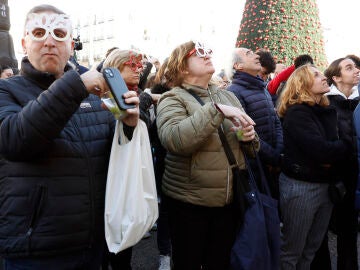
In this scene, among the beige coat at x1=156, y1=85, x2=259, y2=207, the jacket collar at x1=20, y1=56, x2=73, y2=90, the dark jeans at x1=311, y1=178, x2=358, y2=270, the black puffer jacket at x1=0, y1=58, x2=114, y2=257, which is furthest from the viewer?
the dark jeans at x1=311, y1=178, x2=358, y2=270


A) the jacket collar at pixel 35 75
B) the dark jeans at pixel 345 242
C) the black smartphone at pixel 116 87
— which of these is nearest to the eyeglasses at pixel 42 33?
the jacket collar at pixel 35 75

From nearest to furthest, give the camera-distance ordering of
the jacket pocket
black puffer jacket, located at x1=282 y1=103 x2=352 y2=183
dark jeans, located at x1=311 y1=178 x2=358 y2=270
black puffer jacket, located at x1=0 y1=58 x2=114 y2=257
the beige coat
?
black puffer jacket, located at x1=0 y1=58 x2=114 y2=257 < the jacket pocket < the beige coat < black puffer jacket, located at x1=282 y1=103 x2=352 y2=183 < dark jeans, located at x1=311 y1=178 x2=358 y2=270

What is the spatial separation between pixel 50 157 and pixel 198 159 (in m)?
0.93

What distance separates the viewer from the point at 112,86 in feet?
4.46

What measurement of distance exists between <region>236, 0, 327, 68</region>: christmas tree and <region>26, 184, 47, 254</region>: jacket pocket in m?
7.00

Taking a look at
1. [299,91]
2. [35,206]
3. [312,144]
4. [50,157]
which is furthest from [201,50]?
[35,206]

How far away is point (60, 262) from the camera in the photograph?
5.00ft

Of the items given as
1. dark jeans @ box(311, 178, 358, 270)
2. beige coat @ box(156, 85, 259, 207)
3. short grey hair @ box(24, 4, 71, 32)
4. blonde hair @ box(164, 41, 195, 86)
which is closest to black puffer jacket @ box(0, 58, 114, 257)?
short grey hair @ box(24, 4, 71, 32)

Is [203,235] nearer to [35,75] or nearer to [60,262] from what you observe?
[60,262]

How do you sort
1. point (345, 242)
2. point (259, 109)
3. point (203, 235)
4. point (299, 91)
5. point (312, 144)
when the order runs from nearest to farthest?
point (203, 235), point (312, 144), point (299, 91), point (345, 242), point (259, 109)

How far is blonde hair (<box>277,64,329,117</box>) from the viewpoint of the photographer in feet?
9.05

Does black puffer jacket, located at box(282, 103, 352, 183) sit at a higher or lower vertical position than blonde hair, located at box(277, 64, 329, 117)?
lower

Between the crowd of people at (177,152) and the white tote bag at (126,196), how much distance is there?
5 centimetres

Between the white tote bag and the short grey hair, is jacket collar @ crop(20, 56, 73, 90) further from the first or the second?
the white tote bag
